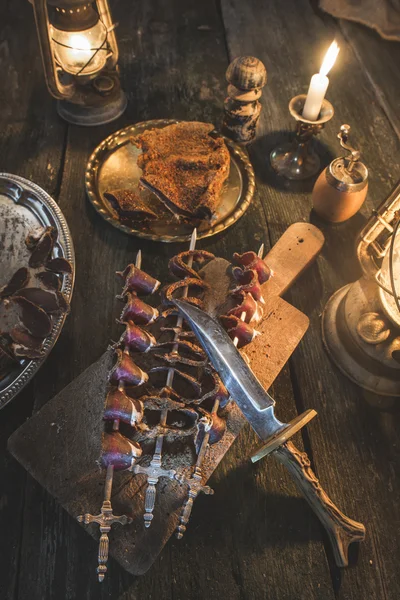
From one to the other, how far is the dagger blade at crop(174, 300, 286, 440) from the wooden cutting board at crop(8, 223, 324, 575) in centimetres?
17

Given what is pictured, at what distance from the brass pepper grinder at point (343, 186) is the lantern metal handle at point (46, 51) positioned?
112cm

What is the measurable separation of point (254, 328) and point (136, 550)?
0.73 meters

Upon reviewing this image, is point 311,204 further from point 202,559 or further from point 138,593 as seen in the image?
point 138,593

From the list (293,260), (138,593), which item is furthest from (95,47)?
(138,593)

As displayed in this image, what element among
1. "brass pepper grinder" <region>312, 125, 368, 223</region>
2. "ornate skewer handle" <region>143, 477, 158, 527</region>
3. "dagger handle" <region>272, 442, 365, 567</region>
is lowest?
"ornate skewer handle" <region>143, 477, 158, 527</region>

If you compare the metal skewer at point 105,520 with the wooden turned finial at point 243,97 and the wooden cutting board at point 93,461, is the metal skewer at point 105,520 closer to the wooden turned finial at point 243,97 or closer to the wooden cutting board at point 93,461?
the wooden cutting board at point 93,461

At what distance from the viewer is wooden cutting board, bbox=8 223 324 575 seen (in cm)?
112

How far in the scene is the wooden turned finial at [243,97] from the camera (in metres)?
1.71

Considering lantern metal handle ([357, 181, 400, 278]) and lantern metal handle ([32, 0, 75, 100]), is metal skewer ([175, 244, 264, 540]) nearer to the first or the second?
lantern metal handle ([357, 181, 400, 278])

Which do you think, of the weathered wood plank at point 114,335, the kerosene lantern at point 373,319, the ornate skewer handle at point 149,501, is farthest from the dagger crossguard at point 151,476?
the kerosene lantern at point 373,319

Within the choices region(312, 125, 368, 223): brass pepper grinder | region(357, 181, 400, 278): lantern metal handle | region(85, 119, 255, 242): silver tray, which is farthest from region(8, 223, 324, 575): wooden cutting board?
region(312, 125, 368, 223): brass pepper grinder

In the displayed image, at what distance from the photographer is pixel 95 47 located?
1.91 m

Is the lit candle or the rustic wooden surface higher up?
the lit candle

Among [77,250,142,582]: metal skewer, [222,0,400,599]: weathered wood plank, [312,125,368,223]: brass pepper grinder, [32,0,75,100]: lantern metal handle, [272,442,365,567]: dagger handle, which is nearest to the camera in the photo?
[77,250,142,582]: metal skewer
